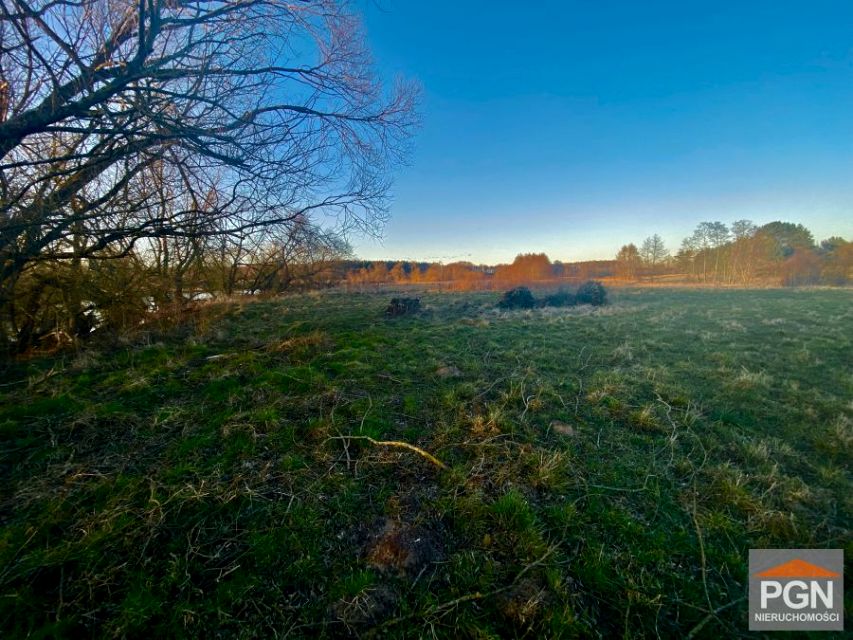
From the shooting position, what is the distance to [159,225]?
17.1ft

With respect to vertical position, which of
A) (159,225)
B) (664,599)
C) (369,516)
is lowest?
(664,599)

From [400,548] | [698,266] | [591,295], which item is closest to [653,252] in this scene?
[698,266]

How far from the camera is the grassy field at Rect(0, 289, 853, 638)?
1.63m

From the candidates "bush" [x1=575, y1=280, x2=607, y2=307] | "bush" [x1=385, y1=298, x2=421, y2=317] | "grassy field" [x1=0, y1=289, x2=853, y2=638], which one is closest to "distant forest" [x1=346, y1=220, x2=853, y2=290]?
"bush" [x1=575, y1=280, x2=607, y2=307]

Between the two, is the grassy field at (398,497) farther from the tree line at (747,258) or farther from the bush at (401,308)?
the tree line at (747,258)

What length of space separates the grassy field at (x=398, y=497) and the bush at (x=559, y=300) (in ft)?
39.1

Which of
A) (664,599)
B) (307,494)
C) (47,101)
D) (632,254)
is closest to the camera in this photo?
(664,599)

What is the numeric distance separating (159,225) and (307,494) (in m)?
5.49

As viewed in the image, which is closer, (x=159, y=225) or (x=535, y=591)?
(x=535, y=591)

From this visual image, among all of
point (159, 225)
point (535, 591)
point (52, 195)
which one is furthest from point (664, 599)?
point (52, 195)

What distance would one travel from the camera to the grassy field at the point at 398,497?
163 centimetres

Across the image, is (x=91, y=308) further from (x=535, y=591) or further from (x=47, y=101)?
(x=535, y=591)

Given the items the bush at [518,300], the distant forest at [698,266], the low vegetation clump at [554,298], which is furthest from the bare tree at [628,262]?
the bush at [518,300]

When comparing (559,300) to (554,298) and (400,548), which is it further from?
(400,548)
